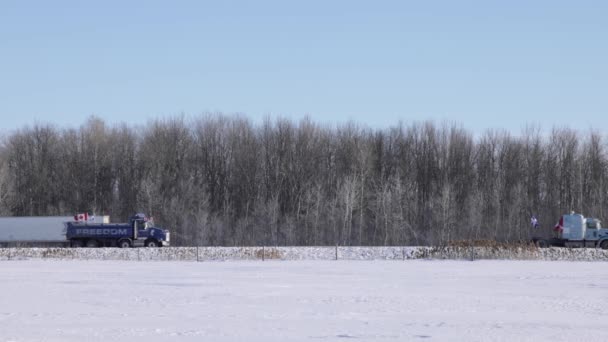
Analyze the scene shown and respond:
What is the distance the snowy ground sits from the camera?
1733cm

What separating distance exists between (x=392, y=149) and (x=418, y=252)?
43187 mm

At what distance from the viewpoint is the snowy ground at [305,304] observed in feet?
56.9

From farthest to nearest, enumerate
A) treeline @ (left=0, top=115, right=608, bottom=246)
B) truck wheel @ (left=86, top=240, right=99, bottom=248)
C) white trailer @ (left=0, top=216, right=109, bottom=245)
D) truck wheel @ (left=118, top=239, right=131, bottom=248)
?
treeline @ (left=0, top=115, right=608, bottom=246), white trailer @ (left=0, top=216, right=109, bottom=245), truck wheel @ (left=86, top=240, right=99, bottom=248), truck wheel @ (left=118, top=239, right=131, bottom=248)

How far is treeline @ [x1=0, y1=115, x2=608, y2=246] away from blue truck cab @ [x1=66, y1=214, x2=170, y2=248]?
1500 cm

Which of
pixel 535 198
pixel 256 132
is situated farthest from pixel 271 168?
pixel 535 198

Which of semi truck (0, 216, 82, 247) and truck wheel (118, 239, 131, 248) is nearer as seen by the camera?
truck wheel (118, 239, 131, 248)

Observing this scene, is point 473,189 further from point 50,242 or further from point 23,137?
point 23,137

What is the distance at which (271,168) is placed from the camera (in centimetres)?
8619

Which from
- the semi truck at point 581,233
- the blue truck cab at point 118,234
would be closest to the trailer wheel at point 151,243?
the blue truck cab at point 118,234

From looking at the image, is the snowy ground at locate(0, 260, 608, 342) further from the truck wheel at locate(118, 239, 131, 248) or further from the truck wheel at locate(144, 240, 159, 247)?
the truck wheel at locate(144, 240, 159, 247)

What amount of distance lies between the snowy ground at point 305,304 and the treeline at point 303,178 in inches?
1561

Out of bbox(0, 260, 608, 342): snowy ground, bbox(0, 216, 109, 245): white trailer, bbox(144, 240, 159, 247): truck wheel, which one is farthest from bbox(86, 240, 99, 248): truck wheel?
bbox(0, 260, 608, 342): snowy ground

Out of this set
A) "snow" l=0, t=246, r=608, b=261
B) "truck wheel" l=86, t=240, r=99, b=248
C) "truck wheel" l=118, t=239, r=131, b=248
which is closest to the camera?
"snow" l=0, t=246, r=608, b=261

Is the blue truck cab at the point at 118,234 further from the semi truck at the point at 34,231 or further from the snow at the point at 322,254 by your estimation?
the snow at the point at 322,254
